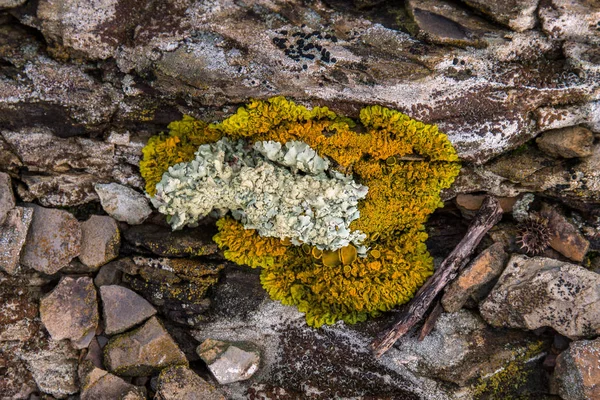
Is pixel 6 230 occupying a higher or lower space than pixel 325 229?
lower

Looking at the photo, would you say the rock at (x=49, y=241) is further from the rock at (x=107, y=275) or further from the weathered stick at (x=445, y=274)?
the weathered stick at (x=445, y=274)

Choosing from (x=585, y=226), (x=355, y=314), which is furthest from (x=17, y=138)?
(x=585, y=226)

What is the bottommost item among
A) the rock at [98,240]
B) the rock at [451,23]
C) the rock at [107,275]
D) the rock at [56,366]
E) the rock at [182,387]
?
the rock at [56,366]

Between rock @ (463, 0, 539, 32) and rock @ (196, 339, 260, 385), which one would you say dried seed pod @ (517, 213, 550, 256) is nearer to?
rock @ (463, 0, 539, 32)

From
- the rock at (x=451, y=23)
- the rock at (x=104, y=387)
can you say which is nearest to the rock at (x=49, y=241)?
the rock at (x=104, y=387)

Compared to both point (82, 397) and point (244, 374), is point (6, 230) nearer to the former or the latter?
point (82, 397)

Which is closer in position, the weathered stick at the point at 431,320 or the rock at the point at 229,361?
the weathered stick at the point at 431,320

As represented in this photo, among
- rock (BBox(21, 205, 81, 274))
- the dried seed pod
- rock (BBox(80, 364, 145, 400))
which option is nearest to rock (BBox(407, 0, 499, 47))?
the dried seed pod
